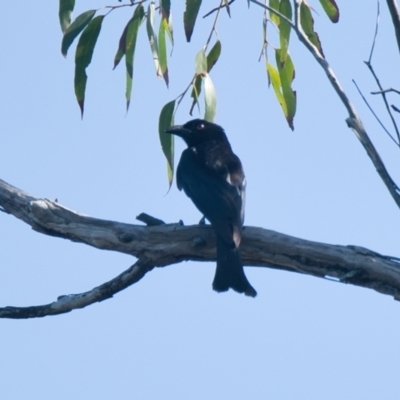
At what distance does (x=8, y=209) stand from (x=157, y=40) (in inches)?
50.7

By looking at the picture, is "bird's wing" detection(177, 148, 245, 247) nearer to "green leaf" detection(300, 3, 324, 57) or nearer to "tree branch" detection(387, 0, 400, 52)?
"green leaf" detection(300, 3, 324, 57)

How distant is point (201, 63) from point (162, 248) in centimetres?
124

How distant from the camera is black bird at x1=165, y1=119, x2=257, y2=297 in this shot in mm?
4590

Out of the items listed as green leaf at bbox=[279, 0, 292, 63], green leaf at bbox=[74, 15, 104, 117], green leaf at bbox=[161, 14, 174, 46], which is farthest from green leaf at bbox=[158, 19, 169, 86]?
green leaf at bbox=[279, 0, 292, 63]

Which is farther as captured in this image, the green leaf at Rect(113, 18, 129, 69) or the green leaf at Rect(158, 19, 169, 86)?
the green leaf at Rect(158, 19, 169, 86)

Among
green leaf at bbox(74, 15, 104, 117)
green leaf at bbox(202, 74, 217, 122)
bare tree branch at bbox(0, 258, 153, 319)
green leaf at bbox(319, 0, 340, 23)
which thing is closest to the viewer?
bare tree branch at bbox(0, 258, 153, 319)

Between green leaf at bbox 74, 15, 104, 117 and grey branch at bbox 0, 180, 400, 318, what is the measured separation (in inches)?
28.3

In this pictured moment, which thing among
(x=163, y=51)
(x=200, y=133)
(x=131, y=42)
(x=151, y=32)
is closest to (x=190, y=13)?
(x=151, y=32)

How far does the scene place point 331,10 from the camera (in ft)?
16.1

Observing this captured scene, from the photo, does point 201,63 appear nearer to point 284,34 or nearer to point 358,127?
point 284,34

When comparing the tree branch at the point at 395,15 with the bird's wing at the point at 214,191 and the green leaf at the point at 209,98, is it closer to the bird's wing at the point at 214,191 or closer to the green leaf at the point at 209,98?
the bird's wing at the point at 214,191

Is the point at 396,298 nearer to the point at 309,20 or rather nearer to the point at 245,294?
the point at 245,294

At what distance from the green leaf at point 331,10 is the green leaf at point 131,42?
986 millimetres

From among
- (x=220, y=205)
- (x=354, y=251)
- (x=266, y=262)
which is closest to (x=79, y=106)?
(x=220, y=205)
